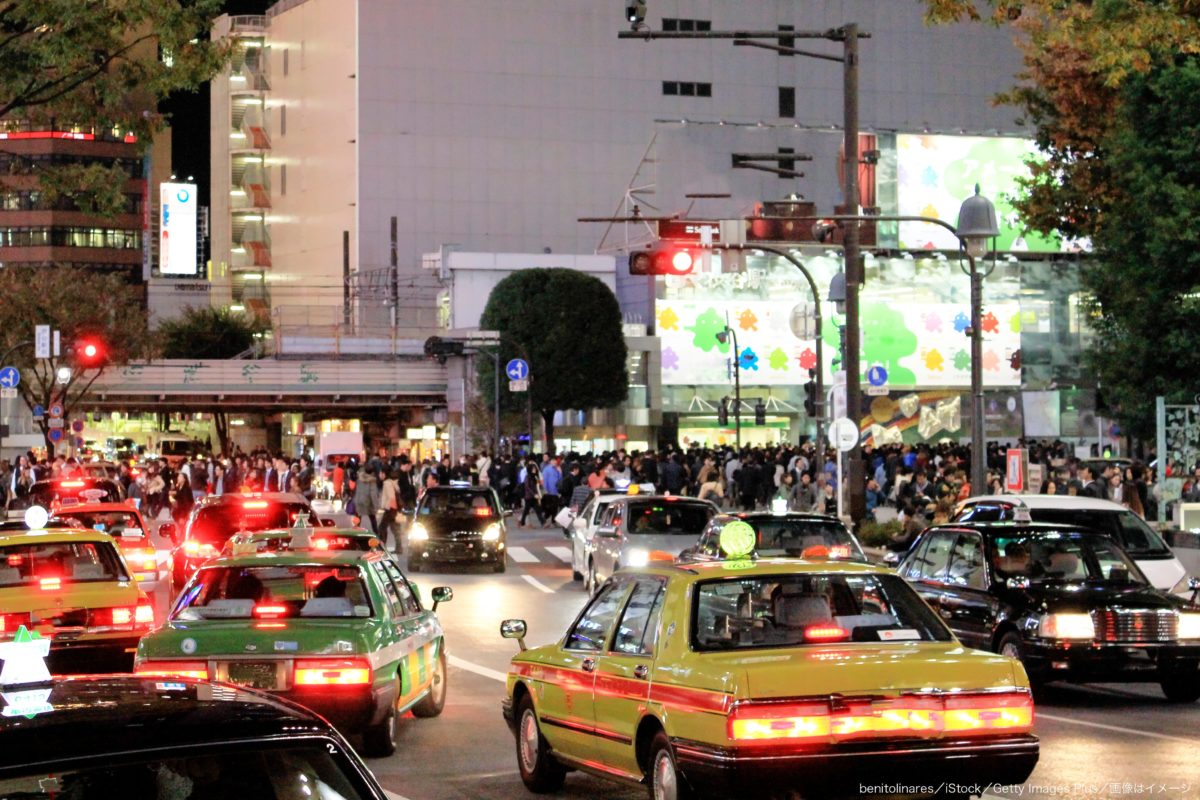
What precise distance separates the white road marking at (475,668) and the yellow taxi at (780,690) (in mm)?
6367

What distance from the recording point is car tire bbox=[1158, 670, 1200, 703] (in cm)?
1434

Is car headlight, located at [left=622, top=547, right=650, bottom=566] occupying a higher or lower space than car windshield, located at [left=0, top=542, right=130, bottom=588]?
lower

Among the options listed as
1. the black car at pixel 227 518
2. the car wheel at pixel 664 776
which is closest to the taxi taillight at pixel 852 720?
the car wheel at pixel 664 776

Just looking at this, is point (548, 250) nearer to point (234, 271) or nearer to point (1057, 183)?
point (234, 271)

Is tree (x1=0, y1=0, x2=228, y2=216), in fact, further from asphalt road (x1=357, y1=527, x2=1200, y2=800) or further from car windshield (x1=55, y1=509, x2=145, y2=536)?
asphalt road (x1=357, y1=527, x2=1200, y2=800)

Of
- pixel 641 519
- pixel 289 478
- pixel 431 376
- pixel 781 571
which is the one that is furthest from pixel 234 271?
pixel 781 571

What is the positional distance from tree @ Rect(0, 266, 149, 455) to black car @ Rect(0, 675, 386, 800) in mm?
63517

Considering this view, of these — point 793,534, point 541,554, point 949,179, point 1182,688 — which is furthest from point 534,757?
point 949,179

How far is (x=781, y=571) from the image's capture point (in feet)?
30.0

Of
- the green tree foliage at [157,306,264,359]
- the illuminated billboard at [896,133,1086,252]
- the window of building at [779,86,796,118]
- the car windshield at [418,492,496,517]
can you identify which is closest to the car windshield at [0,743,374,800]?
the car windshield at [418,492,496,517]

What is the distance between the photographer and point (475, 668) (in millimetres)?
17062

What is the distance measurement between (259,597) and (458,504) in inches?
737

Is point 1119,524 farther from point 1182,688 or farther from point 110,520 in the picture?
point 110,520

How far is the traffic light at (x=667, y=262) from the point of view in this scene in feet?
98.6
